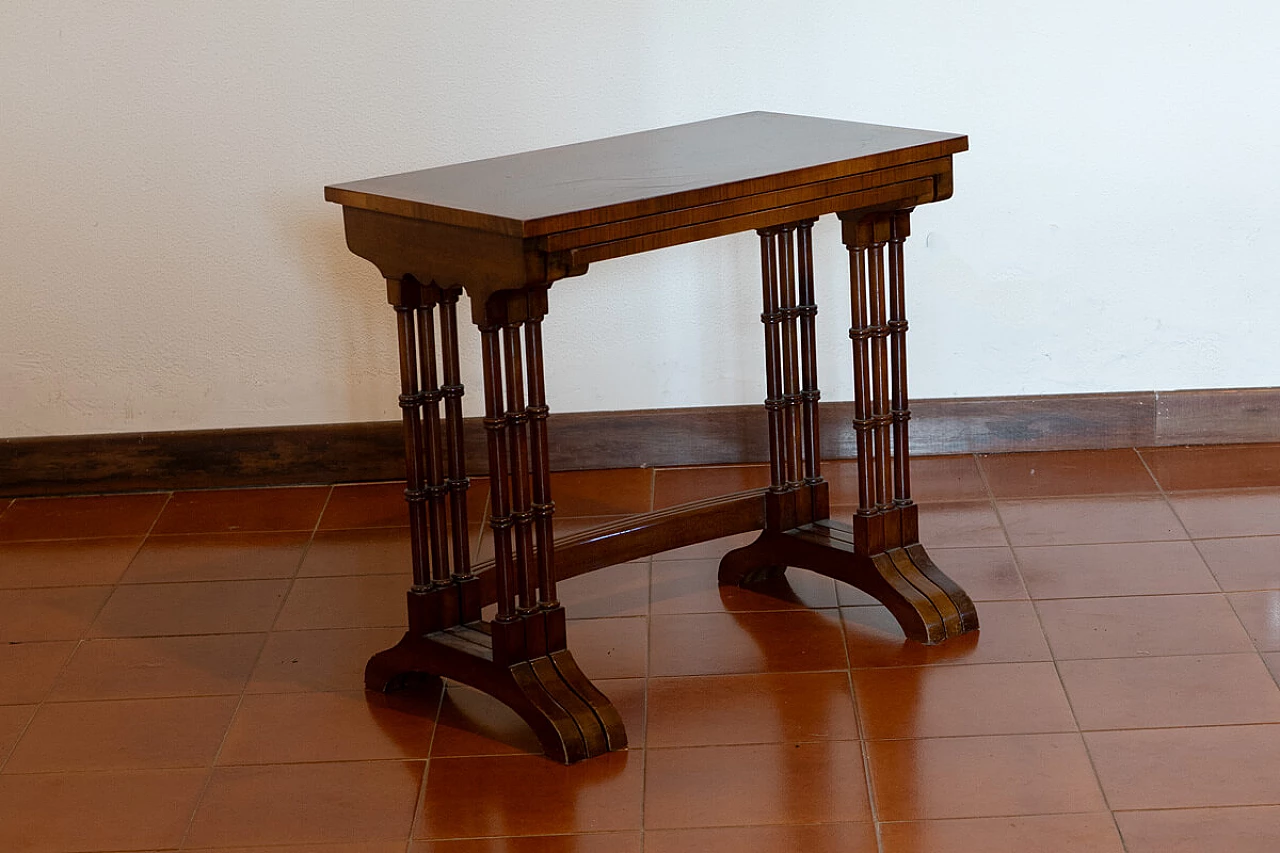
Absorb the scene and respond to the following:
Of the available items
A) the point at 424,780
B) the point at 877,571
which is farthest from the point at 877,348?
the point at 424,780

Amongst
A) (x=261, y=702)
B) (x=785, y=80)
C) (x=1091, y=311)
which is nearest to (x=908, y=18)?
(x=785, y=80)

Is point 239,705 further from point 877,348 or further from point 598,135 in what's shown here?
point 598,135

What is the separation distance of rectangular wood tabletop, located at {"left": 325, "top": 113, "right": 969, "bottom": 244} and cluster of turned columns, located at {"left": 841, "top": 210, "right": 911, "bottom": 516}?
0.18m

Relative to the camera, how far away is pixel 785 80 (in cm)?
448

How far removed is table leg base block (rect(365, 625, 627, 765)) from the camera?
2980 millimetres

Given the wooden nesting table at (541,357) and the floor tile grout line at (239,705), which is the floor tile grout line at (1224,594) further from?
the floor tile grout line at (239,705)

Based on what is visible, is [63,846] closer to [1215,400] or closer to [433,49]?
[433,49]

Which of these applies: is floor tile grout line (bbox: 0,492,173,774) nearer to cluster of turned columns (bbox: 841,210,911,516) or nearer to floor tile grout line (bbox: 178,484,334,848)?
floor tile grout line (bbox: 178,484,334,848)

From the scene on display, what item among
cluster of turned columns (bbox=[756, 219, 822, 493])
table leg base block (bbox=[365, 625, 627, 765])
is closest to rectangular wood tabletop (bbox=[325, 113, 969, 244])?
cluster of turned columns (bbox=[756, 219, 822, 493])

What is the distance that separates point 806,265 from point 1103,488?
49.7 inches

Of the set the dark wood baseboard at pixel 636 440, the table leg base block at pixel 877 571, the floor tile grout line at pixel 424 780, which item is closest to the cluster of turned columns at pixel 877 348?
the table leg base block at pixel 877 571

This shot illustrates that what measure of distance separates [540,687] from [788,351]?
1.04 metres

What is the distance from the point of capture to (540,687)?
3.03 meters

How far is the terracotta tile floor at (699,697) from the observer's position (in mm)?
2762
